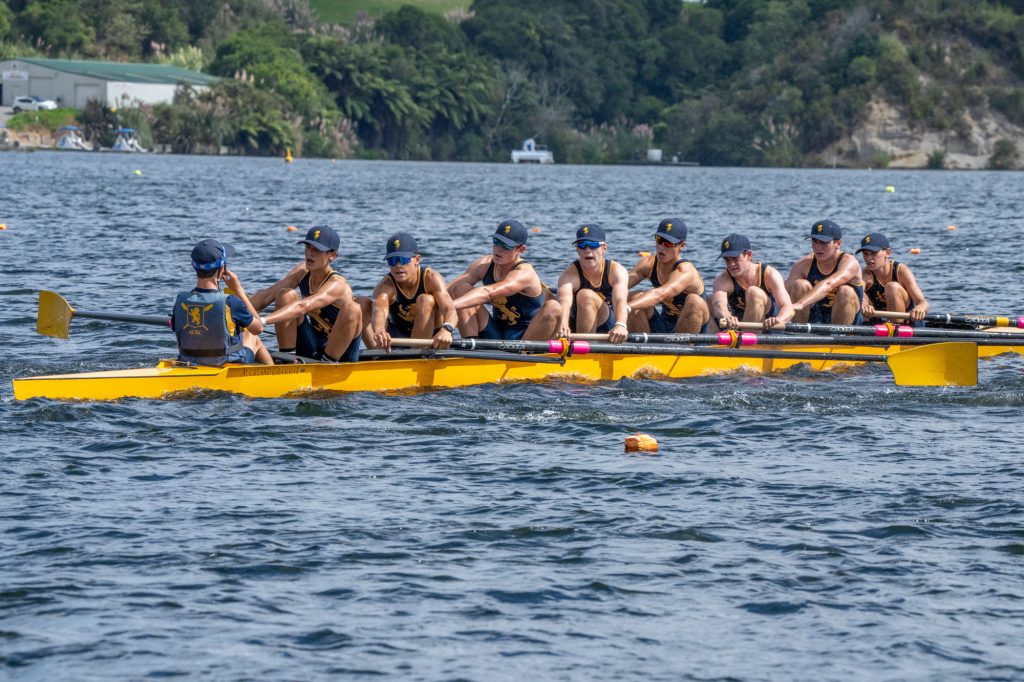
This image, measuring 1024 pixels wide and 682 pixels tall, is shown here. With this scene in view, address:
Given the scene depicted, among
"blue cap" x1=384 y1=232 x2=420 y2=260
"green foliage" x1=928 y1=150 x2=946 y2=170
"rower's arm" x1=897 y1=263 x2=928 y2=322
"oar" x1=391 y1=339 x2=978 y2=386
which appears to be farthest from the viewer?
"green foliage" x1=928 y1=150 x2=946 y2=170

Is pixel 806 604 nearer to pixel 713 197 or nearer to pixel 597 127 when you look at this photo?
pixel 713 197

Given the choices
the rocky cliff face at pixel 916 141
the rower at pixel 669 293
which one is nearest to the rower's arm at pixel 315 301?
the rower at pixel 669 293

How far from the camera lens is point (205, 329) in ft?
50.6

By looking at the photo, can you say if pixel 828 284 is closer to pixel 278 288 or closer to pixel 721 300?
pixel 721 300

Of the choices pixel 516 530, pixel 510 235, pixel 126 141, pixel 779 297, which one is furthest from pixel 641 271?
pixel 126 141

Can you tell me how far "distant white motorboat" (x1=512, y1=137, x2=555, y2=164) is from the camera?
149 m

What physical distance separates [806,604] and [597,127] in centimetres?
16012

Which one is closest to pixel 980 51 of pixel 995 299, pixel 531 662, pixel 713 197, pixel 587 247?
pixel 713 197

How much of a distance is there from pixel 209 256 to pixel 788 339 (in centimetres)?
737

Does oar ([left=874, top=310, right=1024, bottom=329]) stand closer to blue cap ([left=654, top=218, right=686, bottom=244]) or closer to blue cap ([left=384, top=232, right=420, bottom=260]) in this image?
blue cap ([left=654, top=218, right=686, bottom=244])

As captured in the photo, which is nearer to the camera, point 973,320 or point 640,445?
point 640,445

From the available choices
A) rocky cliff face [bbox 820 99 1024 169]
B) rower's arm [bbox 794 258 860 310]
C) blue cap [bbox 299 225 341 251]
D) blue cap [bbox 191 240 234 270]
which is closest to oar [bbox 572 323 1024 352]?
rower's arm [bbox 794 258 860 310]

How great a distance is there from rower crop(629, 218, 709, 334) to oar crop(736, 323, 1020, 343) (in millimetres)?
612

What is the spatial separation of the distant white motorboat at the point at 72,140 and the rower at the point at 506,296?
11007cm
